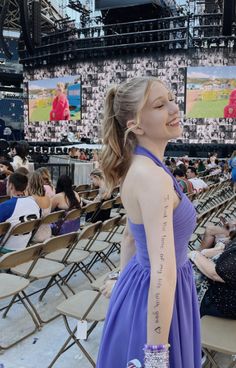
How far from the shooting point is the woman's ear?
49.5 inches

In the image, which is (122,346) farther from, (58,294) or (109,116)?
(58,294)

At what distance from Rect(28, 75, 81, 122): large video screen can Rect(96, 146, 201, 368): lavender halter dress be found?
83.2ft

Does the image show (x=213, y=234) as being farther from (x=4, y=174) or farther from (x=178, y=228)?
(x=4, y=174)

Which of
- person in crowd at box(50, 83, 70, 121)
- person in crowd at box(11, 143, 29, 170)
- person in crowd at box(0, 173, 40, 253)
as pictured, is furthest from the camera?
person in crowd at box(50, 83, 70, 121)

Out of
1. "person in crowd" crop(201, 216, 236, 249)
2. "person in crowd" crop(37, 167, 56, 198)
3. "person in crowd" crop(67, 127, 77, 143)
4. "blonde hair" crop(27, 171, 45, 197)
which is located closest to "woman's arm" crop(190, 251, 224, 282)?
"person in crowd" crop(201, 216, 236, 249)

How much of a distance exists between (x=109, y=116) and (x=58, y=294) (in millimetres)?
3019

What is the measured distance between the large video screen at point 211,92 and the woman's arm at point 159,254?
21.5m

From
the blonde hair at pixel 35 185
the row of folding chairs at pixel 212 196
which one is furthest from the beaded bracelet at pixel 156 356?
the row of folding chairs at pixel 212 196

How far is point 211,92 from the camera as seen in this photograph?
851 inches

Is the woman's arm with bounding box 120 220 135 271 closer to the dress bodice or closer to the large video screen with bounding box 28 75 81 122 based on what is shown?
the dress bodice

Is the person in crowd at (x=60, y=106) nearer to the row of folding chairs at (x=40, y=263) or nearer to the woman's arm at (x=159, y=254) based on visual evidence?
the row of folding chairs at (x=40, y=263)

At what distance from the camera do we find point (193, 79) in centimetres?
2228

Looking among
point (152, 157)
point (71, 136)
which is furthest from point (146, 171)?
point (71, 136)

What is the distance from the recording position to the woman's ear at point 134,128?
Answer: 1.26m
